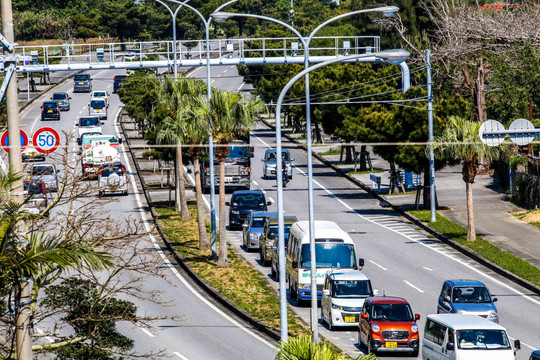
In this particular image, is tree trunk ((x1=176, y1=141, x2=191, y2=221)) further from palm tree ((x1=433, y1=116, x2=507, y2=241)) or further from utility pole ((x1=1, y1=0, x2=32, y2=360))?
utility pole ((x1=1, y1=0, x2=32, y2=360))

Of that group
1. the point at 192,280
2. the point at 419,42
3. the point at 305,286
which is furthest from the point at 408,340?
the point at 419,42

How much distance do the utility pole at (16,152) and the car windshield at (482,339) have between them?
13.3m

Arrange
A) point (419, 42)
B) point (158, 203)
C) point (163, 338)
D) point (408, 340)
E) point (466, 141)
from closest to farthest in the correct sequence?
point (408, 340) → point (163, 338) → point (466, 141) → point (158, 203) → point (419, 42)

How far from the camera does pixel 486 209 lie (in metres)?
52.6

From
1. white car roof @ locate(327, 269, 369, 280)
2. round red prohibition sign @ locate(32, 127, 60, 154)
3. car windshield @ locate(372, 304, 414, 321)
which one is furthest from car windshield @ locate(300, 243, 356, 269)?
round red prohibition sign @ locate(32, 127, 60, 154)

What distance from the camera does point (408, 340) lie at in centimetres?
2725

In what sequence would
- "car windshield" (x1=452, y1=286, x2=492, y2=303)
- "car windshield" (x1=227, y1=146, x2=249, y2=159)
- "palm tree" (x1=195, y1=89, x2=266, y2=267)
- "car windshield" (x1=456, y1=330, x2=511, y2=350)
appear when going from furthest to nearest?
"car windshield" (x1=227, y1=146, x2=249, y2=159)
"palm tree" (x1=195, y1=89, x2=266, y2=267)
"car windshield" (x1=452, y1=286, x2=492, y2=303)
"car windshield" (x1=456, y1=330, x2=511, y2=350)

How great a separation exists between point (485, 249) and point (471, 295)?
13.5m

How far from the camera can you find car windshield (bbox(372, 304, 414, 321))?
27500 millimetres

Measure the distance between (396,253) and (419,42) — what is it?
36817 mm

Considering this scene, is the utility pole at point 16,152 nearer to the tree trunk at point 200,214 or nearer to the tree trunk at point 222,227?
the tree trunk at point 222,227

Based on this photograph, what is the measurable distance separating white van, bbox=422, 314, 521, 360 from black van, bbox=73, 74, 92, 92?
9156 cm

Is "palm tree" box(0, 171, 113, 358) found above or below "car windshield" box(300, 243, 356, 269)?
above

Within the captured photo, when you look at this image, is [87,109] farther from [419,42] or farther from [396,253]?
[396,253]
